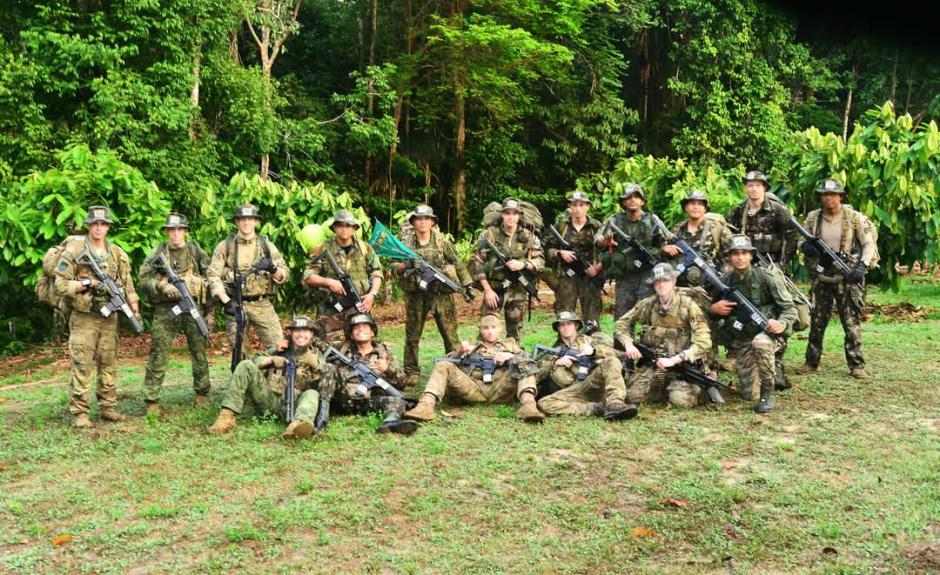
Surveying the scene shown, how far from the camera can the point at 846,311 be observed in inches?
377

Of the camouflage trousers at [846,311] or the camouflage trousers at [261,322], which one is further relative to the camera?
the camouflage trousers at [846,311]

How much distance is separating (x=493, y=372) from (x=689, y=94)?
1928 cm

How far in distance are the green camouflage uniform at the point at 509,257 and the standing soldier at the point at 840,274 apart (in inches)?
125

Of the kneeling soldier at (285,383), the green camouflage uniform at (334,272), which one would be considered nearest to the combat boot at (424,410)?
the kneeling soldier at (285,383)

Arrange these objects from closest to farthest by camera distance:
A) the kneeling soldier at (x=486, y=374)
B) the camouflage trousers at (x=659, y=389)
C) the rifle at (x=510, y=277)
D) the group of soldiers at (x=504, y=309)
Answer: the group of soldiers at (x=504, y=309) < the camouflage trousers at (x=659, y=389) < the kneeling soldier at (x=486, y=374) < the rifle at (x=510, y=277)

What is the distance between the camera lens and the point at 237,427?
796 centimetres

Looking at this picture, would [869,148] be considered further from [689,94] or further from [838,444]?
[689,94]

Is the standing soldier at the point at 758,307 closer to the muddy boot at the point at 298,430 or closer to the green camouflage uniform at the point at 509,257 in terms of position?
the green camouflage uniform at the point at 509,257

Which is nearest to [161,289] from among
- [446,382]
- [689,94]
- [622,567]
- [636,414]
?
[446,382]

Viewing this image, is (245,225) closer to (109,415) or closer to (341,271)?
(341,271)

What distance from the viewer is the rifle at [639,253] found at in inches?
386

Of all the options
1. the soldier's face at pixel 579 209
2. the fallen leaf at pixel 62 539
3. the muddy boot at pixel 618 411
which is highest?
the soldier's face at pixel 579 209

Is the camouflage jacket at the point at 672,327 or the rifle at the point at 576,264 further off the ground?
the rifle at the point at 576,264

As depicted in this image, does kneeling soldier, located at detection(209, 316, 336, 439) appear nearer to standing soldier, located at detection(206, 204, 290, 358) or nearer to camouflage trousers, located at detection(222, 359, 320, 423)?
camouflage trousers, located at detection(222, 359, 320, 423)
